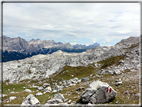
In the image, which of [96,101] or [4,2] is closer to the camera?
[4,2]

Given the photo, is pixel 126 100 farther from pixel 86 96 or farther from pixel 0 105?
pixel 0 105

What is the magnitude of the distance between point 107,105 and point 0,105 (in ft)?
81.6

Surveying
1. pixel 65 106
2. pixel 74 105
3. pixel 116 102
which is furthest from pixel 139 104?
pixel 65 106

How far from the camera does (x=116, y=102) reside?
1855cm

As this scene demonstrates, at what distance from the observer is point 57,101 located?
2366 cm

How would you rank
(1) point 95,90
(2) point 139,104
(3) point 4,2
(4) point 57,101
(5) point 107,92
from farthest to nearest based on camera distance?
(4) point 57,101 → (1) point 95,90 → (5) point 107,92 → (2) point 139,104 → (3) point 4,2

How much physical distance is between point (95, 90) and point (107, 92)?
2695 mm

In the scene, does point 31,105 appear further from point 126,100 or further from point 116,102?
point 126,100

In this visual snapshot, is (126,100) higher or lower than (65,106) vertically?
higher

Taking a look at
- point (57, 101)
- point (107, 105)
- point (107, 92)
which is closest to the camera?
point (107, 105)

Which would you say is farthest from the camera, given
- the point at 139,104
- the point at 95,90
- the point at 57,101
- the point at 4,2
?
the point at 57,101

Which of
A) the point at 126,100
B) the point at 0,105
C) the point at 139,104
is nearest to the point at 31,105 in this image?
the point at 0,105

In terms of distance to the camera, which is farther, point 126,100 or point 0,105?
point 0,105

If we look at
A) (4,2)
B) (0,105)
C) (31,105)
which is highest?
(4,2)
